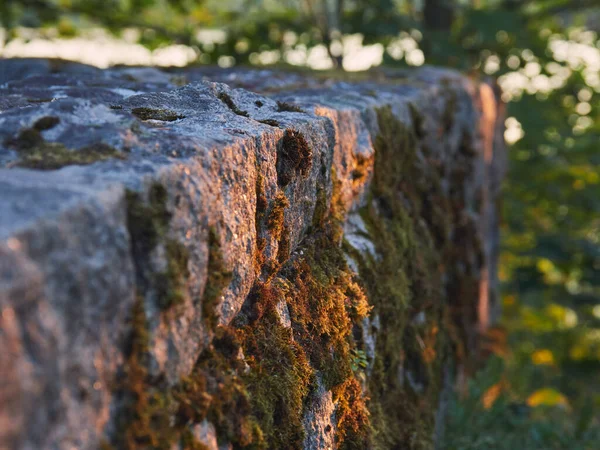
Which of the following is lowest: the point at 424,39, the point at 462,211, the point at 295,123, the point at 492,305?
the point at 492,305

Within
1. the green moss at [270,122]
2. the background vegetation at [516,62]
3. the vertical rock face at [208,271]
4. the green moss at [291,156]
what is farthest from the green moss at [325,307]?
the background vegetation at [516,62]

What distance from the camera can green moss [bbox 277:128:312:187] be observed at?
172cm

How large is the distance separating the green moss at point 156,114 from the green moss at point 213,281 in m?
0.43

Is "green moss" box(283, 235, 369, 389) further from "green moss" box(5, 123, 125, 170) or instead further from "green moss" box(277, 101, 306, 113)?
"green moss" box(5, 123, 125, 170)

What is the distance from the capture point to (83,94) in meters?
2.04

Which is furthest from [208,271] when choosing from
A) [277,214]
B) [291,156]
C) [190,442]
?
[291,156]

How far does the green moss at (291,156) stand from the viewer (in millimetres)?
1721

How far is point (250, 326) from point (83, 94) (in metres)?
1.01

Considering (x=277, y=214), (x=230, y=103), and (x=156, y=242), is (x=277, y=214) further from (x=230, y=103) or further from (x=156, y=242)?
(x=156, y=242)

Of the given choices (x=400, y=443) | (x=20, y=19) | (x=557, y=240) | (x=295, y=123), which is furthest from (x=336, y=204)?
(x=20, y=19)

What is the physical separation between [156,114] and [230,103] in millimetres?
306

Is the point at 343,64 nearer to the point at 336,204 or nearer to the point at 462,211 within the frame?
the point at 462,211

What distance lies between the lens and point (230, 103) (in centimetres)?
187

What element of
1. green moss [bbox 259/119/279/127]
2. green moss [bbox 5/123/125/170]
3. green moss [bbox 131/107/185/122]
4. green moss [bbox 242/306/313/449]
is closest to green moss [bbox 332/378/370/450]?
green moss [bbox 242/306/313/449]
